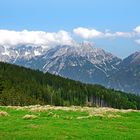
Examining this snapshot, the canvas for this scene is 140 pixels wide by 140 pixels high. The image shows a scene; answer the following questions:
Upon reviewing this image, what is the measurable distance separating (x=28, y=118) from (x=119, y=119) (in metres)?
9.80

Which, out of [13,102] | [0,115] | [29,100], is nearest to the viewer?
[0,115]

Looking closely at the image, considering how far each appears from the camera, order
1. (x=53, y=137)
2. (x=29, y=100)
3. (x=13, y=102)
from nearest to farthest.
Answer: (x=53, y=137)
(x=13, y=102)
(x=29, y=100)

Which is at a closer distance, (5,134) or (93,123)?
(5,134)

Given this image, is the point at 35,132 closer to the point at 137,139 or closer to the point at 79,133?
the point at 79,133

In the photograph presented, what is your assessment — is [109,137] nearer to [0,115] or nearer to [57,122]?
[57,122]

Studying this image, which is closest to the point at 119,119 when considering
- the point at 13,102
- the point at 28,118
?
the point at 28,118

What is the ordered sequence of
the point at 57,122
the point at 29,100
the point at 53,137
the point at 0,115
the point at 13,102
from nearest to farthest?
1. the point at 53,137
2. the point at 57,122
3. the point at 0,115
4. the point at 13,102
5. the point at 29,100

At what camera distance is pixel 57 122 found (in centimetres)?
3756

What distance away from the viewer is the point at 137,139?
98.7 feet

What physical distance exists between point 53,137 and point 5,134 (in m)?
3.99

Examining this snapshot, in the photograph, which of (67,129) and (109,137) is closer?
(109,137)

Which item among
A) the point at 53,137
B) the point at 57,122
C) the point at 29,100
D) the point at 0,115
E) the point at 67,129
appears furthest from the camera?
the point at 29,100

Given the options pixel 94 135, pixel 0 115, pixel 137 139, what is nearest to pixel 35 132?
pixel 94 135

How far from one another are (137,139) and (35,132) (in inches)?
312
